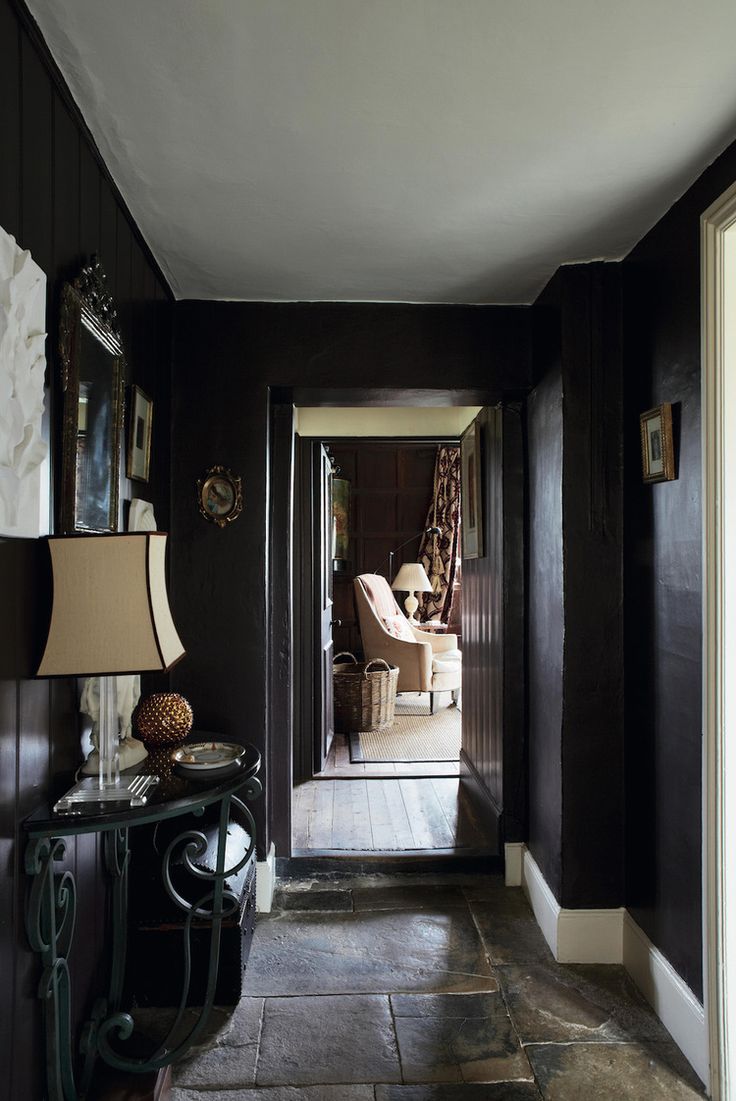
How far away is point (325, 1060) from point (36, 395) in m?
1.89

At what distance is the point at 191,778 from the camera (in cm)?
182

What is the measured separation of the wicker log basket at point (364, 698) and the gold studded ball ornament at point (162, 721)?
10.7 ft

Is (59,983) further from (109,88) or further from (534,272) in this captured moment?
(534,272)

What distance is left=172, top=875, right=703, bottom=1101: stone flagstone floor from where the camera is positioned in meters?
1.94

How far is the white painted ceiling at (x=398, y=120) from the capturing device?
1.43m

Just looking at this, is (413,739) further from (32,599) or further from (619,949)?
(32,599)

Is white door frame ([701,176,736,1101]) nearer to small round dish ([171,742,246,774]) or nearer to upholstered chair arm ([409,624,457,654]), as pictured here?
small round dish ([171,742,246,774])

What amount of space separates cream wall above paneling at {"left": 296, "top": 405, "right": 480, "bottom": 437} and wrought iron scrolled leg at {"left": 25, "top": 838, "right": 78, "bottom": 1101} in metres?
3.20

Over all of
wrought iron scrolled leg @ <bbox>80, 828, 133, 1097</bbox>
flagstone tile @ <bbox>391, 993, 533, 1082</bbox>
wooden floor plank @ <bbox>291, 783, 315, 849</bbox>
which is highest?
wrought iron scrolled leg @ <bbox>80, 828, 133, 1097</bbox>

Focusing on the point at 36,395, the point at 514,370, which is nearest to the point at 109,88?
the point at 36,395

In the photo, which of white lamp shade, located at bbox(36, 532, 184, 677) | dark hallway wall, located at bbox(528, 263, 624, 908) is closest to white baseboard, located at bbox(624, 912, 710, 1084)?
dark hallway wall, located at bbox(528, 263, 624, 908)

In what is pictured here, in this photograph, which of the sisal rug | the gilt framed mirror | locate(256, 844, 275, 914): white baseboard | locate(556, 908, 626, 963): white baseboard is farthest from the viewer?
the sisal rug

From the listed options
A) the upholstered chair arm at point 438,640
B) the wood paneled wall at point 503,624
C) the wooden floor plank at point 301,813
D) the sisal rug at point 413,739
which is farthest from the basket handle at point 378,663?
the wood paneled wall at point 503,624

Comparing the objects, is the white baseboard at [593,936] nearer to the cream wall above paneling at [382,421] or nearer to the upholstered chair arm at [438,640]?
the cream wall above paneling at [382,421]
